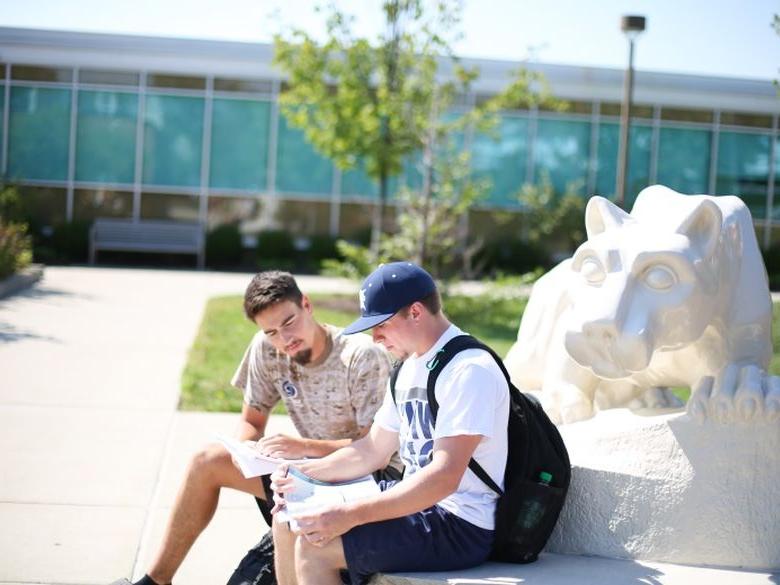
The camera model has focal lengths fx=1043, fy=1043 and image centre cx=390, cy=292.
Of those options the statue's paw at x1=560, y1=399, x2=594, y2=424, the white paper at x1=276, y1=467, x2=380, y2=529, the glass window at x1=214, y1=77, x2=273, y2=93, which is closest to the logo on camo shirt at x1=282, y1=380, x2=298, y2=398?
the white paper at x1=276, y1=467, x2=380, y2=529

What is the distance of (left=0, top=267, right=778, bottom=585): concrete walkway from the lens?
470 centimetres

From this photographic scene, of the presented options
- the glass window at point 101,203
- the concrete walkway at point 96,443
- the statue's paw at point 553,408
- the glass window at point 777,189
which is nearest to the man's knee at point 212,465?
the concrete walkway at point 96,443

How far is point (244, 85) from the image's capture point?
2369cm

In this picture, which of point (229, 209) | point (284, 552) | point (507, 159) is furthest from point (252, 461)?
point (507, 159)

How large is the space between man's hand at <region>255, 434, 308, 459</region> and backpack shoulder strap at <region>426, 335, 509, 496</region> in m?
0.82

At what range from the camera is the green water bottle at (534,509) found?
137 inches

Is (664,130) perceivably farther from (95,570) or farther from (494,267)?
(95,570)

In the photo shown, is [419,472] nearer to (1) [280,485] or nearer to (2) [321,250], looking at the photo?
(1) [280,485]

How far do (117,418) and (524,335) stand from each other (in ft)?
13.3

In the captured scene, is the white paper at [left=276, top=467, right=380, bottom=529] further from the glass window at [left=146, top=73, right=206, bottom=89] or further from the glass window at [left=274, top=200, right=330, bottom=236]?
the glass window at [left=146, top=73, right=206, bottom=89]

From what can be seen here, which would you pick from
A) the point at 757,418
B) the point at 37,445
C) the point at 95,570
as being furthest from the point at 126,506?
the point at 757,418

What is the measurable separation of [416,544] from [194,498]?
3.81ft

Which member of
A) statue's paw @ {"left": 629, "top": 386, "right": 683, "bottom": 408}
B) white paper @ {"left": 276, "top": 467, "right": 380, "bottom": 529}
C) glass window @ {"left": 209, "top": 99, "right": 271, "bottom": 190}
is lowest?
white paper @ {"left": 276, "top": 467, "right": 380, "bottom": 529}

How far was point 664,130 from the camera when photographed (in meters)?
25.0
